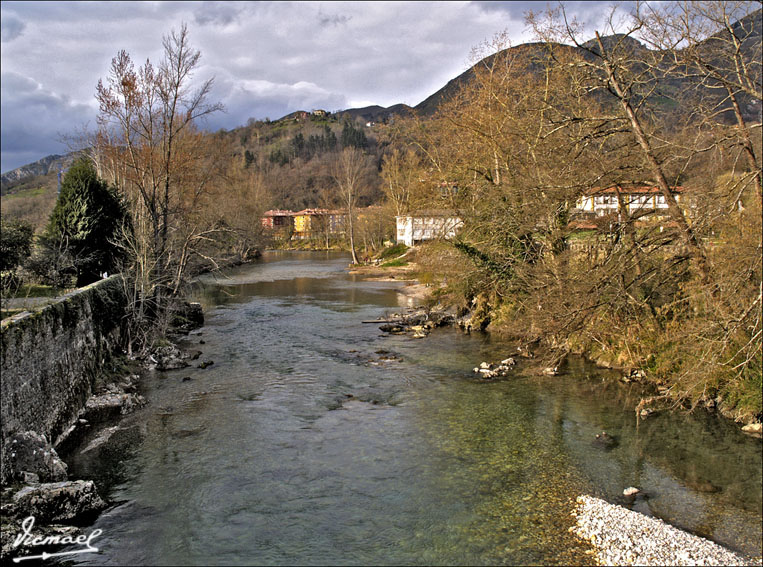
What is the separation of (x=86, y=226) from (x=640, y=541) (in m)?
19.6

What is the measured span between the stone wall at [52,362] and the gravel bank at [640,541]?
874 centimetres

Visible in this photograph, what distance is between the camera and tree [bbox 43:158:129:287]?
19.6 metres

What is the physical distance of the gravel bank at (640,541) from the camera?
7.07 m

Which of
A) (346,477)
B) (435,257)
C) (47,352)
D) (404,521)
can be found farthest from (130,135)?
(404,521)

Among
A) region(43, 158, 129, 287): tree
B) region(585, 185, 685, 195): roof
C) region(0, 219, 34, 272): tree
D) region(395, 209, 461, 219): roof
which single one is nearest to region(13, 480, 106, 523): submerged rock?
region(0, 219, 34, 272): tree

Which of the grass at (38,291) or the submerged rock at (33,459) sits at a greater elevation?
the grass at (38,291)

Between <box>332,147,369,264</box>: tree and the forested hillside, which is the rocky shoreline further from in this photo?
<box>332,147,369,264</box>: tree

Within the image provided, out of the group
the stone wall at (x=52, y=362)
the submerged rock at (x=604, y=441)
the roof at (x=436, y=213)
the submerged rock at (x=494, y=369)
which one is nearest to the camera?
the stone wall at (x=52, y=362)

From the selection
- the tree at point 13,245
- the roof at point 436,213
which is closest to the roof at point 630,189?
the roof at point 436,213

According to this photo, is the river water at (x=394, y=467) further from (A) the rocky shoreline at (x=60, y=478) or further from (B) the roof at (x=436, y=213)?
(B) the roof at (x=436, y=213)

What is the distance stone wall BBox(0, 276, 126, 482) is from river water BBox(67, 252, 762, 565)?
4.34 ft

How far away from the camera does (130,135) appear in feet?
82.3

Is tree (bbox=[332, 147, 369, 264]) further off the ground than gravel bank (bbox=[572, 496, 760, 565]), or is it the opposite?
tree (bbox=[332, 147, 369, 264])

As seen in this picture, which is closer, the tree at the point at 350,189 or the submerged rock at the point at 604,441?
the submerged rock at the point at 604,441
